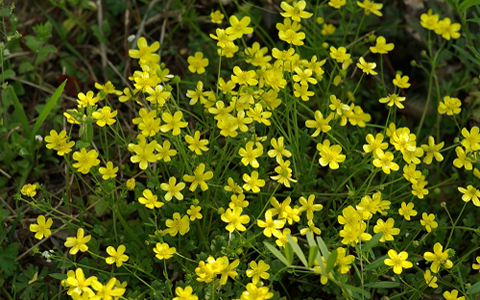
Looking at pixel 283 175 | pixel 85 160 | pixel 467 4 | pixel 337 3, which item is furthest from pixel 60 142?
pixel 467 4

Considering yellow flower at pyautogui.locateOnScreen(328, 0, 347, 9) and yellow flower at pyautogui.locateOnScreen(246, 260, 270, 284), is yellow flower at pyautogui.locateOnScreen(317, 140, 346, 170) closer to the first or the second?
yellow flower at pyautogui.locateOnScreen(246, 260, 270, 284)

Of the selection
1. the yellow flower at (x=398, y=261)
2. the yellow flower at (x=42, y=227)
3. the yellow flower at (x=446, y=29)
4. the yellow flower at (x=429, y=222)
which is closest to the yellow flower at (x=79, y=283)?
the yellow flower at (x=42, y=227)

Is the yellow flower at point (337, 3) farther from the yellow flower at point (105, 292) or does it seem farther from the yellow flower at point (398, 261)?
the yellow flower at point (105, 292)

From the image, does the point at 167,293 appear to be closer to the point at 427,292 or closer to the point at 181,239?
the point at 181,239

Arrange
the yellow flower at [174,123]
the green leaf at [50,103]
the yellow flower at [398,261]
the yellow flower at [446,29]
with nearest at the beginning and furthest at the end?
the yellow flower at [398,261] → the yellow flower at [174,123] → the green leaf at [50,103] → the yellow flower at [446,29]

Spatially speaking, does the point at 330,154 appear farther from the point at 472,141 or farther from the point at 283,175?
the point at 472,141

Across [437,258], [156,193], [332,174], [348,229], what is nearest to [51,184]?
[156,193]

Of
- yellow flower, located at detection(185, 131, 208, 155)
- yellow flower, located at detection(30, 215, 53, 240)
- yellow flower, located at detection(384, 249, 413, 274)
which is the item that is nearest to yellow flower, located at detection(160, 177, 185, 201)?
yellow flower, located at detection(185, 131, 208, 155)
